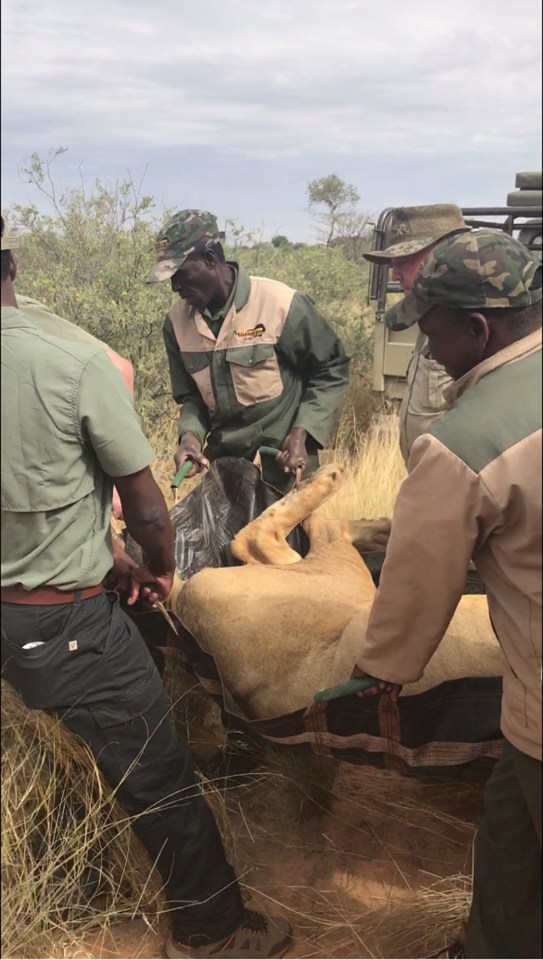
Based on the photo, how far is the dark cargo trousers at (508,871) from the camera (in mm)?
1960

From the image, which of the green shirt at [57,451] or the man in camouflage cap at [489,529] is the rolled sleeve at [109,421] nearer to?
the green shirt at [57,451]

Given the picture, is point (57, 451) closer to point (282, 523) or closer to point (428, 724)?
point (428, 724)

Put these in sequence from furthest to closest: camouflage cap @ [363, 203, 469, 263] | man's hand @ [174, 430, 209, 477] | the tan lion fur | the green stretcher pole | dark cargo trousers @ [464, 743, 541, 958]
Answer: camouflage cap @ [363, 203, 469, 263], the green stretcher pole, man's hand @ [174, 430, 209, 477], the tan lion fur, dark cargo trousers @ [464, 743, 541, 958]

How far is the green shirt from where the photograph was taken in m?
1.89

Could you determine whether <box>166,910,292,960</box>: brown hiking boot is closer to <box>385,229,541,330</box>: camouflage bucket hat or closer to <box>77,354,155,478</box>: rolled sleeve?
<box>77,354,155,478</box>: rolled sleeve

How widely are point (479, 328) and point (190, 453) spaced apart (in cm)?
203

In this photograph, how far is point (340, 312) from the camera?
1015cm

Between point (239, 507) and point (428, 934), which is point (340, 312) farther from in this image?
point (428, 934)

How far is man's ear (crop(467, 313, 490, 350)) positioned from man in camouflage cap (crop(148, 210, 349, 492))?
1.87 metres

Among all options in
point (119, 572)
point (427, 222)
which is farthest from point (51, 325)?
point (427, 222)

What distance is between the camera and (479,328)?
1.89 m

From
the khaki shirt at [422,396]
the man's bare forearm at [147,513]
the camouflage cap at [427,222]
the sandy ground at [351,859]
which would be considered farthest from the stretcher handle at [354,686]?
the camouflage cap at [427,222]

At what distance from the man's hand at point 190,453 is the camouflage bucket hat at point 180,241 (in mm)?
723

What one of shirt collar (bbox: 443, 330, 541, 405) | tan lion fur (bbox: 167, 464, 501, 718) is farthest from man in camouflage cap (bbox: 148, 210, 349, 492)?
shirt collar (bbox: 443, 330, 541, 405)
